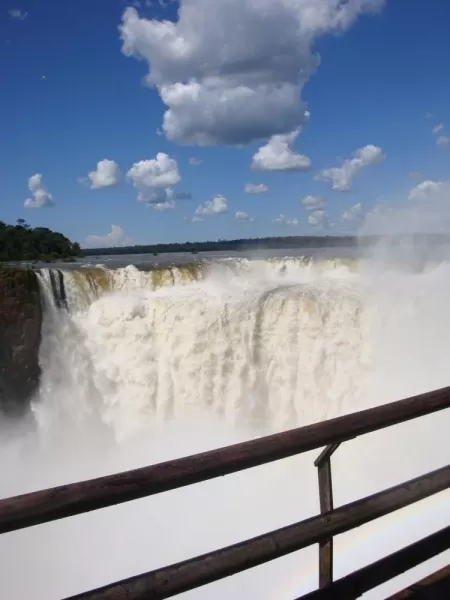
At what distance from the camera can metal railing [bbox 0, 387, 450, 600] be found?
1.14 m

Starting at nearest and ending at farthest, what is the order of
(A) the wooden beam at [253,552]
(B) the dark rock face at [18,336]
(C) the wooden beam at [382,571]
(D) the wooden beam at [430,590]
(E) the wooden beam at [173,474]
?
(E) the wooden beam at [173,474] → (A) the wooden beam at [253,552] → (C) the wooden beam at [382,571] → (D) the wooden beam at [430,590] → (B) the dark rock face at [18,336]

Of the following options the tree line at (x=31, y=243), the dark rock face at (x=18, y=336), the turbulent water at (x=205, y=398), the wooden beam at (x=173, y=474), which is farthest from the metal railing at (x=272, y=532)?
the tree line at (x=31, y=243)

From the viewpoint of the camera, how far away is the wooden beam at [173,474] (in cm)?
110

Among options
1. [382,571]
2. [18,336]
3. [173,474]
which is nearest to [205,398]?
[18,336]

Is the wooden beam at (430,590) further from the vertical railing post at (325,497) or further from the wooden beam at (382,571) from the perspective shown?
the vertical railing post at (325,497)

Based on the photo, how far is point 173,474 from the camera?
4.01 feet

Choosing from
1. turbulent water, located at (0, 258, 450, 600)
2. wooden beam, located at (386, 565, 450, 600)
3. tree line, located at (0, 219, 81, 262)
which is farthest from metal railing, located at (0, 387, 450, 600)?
tree line, located at (0, 219, 81, 262)

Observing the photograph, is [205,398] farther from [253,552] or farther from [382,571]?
[253,552]

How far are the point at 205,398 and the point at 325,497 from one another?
36.1 ft

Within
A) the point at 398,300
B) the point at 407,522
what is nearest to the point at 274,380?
the point at 398,300

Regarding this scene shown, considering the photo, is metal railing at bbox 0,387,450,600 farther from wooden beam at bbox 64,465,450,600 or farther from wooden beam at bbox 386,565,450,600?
wooden beam at bbox 386,565,450,600

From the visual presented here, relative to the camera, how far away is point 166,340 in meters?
13.0

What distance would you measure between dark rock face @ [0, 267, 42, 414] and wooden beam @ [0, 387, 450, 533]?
12.6 m

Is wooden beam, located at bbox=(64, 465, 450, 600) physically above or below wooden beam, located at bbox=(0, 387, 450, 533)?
below
